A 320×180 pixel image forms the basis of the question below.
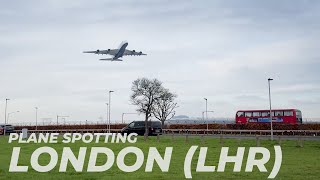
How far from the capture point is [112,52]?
184ft

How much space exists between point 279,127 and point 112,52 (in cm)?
2423

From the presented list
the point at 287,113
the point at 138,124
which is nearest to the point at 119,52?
the point at 138,124

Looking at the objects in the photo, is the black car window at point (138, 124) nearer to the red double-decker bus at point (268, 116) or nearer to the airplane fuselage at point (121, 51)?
the airplane fuselage at point (121, 51)

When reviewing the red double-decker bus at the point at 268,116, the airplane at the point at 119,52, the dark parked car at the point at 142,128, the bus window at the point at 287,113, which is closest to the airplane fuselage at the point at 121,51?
the airplane at the point at 119,52

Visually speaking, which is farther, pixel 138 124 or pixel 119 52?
pixel 119 52

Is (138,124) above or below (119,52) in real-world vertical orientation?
below

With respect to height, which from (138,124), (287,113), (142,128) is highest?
(287,113)

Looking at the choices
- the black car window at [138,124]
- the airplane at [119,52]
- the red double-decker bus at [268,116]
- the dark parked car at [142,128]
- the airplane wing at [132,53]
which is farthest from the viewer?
the red double-decker bus at [268,116]

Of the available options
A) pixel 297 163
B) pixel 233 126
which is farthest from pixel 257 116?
pixel 297 163

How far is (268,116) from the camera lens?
57.1 meters

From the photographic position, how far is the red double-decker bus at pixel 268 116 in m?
55.5

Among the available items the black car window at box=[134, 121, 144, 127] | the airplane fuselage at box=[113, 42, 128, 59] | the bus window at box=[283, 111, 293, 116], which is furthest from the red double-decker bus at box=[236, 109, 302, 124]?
the airplane fuselage at box=[113, 42, 128, 59]

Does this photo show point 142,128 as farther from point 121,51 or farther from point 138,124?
point 121,51

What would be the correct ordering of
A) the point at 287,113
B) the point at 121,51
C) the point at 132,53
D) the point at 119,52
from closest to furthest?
the point at 121,51 < the point at 119,52 < the point at 132,53 < the point at 287,113
